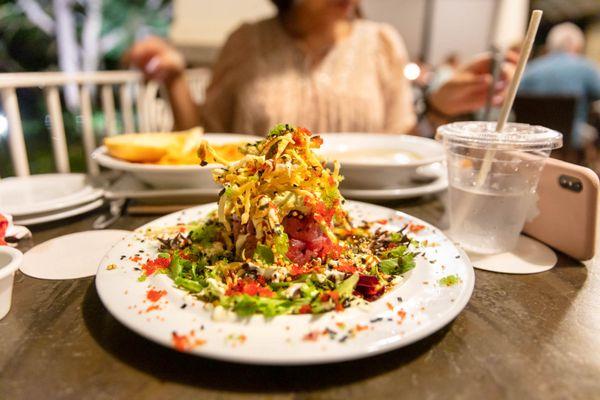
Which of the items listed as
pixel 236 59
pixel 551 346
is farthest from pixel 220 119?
pixel 551 346

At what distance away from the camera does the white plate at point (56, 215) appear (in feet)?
3.60

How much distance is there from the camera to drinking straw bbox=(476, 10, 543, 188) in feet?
2.66

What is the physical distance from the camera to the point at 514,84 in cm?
84

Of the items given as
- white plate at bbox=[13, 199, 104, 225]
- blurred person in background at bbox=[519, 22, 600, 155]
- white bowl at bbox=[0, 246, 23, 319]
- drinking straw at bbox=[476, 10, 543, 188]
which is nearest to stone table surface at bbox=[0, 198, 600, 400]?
white bowl at bbox=[0, 246, 23, 319]

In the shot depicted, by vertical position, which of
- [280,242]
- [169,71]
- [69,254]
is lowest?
[69,254]

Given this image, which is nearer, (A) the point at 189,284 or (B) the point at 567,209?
(A) the point at 189,284

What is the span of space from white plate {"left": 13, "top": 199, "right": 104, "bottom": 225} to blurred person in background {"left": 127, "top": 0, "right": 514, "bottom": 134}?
46.8 inches

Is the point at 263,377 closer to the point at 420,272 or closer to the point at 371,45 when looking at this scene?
the point at 420,272

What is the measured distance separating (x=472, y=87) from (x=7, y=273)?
171 cm

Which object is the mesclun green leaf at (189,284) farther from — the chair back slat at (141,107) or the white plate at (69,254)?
the chair back slat at (141,107)

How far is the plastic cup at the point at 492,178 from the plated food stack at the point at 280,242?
20cm

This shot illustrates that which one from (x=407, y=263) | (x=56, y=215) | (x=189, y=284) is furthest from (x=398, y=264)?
(x=56, y=215)

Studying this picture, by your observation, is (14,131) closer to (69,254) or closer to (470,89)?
(69,254)

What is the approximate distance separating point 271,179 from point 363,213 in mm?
361
